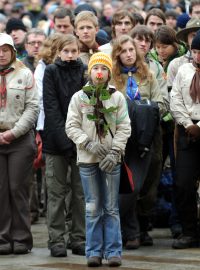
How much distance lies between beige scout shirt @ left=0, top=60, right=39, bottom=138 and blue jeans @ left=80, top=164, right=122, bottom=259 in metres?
1.06

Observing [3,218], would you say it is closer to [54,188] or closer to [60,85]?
[54,188]

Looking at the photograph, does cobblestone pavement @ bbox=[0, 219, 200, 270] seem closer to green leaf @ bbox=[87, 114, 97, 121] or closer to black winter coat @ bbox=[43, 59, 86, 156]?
black winter coat @ bbox=[43, 59, 86, 156]

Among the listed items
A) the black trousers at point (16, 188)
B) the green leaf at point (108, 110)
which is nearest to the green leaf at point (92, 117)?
the green leaf at point (108, 110)

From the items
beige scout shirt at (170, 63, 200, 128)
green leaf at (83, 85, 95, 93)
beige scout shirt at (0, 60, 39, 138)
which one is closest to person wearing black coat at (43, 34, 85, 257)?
beige scout shirt at (0, 60, 39, 138)

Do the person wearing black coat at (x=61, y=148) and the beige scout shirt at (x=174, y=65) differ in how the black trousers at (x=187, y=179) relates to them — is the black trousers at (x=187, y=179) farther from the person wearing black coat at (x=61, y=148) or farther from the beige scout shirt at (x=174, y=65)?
the person wearing black coat at (x=61, y=148)

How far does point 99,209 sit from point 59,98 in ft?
4.96

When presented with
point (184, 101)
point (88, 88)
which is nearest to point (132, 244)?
point (184, 101)

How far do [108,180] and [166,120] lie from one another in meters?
2.42

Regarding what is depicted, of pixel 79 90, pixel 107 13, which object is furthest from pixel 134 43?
pixel 107 13

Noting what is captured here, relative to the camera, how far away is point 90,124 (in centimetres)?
1158

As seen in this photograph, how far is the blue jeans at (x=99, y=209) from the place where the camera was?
11.5 metres

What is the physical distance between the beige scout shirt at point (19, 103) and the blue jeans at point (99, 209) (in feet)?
3.49

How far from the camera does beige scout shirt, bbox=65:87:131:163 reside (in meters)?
11.5

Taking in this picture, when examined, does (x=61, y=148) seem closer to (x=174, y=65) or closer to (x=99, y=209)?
(x=99, y=209)
